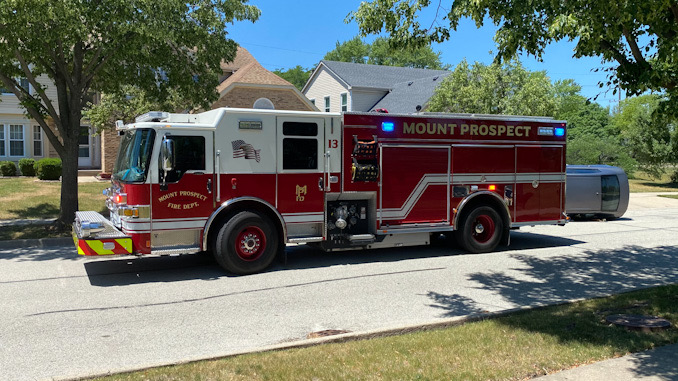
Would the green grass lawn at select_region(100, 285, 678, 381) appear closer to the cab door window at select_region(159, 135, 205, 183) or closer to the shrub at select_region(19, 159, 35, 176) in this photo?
the cab door window at select_region(159, 135, 205, 183)

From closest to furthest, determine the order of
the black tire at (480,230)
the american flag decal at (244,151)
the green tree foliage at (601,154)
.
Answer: the american flag decal at (244,151), the black tire at (480,230), the green tree foliage at (601,154)

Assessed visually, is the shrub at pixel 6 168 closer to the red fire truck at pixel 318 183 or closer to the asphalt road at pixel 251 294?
the asphalt road at pixel 251 294

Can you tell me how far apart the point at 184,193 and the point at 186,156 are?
1.82 ft

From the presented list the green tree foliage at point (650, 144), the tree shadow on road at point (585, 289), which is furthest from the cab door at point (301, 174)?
the green tree foliage at point (650, 144)

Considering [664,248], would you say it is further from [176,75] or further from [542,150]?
[176,75]

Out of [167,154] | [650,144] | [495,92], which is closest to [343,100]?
[495,92]

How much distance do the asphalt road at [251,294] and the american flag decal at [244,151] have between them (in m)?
1.90

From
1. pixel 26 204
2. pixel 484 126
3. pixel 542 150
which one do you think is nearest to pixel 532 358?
pixel 484 126

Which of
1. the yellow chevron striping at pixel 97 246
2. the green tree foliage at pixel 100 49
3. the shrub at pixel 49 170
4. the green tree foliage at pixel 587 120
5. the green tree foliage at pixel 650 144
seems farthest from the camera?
the green tree foliage at pixel 587 120

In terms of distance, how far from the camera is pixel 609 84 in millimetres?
7512

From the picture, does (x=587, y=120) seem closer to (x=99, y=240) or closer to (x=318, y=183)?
(x=318, y=183)

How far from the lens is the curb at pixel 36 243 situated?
11.6 m

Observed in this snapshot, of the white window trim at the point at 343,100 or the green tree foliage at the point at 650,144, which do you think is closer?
the green tree foliage at the point at 650,144

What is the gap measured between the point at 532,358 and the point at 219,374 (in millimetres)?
2661
